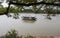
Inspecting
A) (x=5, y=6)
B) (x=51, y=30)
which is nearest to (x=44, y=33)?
(x=51, y=30)

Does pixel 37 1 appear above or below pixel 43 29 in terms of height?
above

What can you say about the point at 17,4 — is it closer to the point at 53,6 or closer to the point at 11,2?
the point at 11,2

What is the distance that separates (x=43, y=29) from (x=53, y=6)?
264 cm

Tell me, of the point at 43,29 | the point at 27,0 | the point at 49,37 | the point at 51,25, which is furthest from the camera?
the point at 51,25

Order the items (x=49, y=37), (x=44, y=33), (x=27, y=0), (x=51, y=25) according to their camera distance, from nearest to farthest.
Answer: (x=27, y=0)
(x=49, y=37)
(x=44, y=33)
(x=51, y=25)

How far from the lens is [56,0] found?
1.26 metres

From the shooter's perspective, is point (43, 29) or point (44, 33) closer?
point (44, 33)

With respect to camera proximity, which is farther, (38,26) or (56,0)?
(38,26)

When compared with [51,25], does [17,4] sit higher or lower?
higher

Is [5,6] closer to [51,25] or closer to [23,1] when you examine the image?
[23,1]

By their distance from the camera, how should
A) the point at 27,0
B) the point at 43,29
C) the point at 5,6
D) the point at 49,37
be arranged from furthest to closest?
the point at 43,29 < the point at 49,37 < the point at 5,6 < the point at 27,0

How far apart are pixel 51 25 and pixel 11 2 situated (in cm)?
305

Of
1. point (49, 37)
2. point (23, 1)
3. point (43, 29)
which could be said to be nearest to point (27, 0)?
point (23, 1)

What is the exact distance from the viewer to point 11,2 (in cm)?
127
